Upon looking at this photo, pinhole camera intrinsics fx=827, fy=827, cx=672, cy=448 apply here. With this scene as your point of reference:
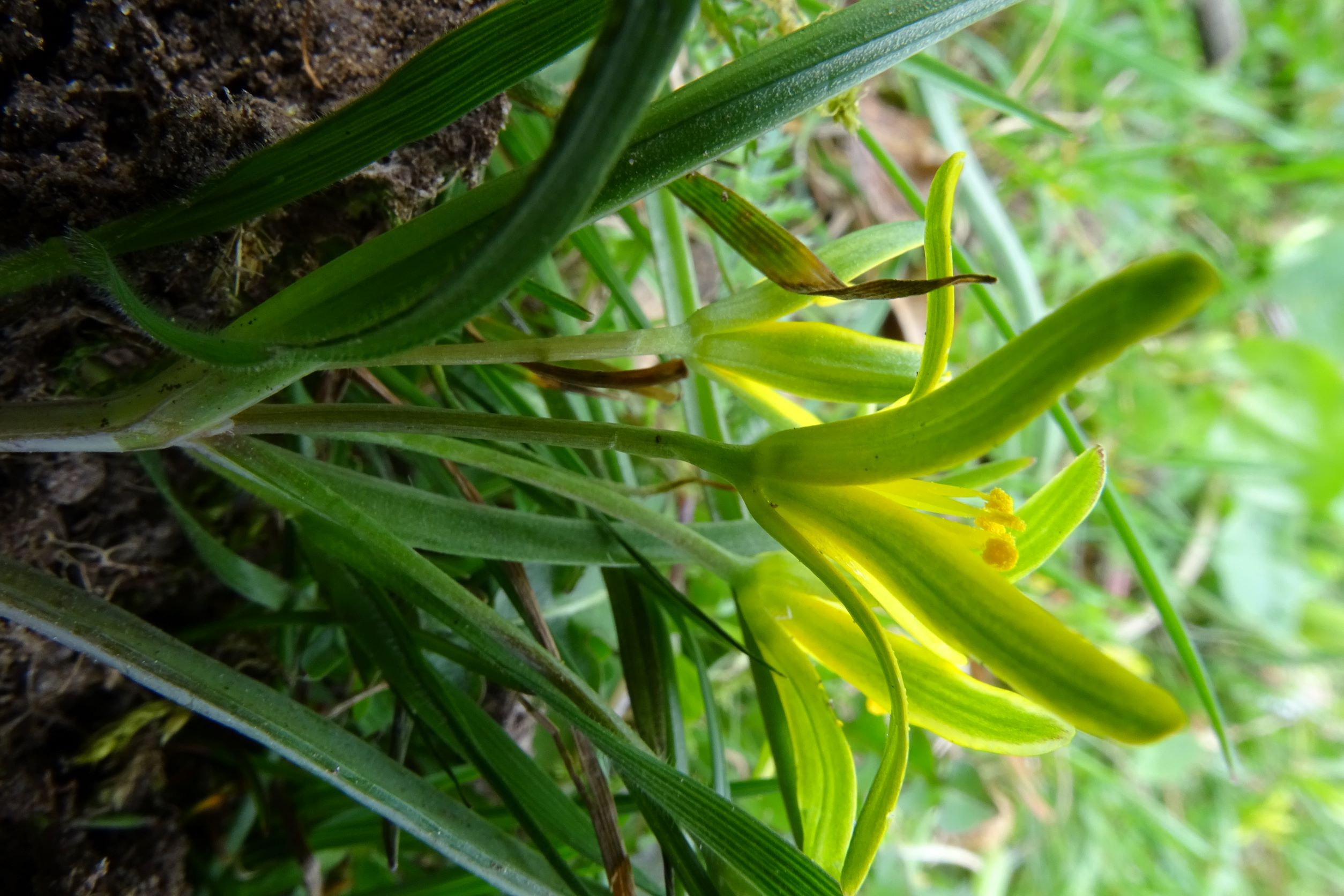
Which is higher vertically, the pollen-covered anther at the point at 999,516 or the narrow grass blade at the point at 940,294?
the narrow grass blade at the point at 940,294

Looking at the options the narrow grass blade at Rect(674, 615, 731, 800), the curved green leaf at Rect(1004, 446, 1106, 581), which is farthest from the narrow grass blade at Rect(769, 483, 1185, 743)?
the narrow grass blade at Rect(674, 615, 731, 800)

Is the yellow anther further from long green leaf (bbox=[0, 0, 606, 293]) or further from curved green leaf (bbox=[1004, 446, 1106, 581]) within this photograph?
long green leaf (bbox=[0, 0, 606, 293])

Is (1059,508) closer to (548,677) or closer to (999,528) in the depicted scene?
(999,528)

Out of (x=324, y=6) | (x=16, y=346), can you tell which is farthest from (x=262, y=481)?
(x=324, y=6)

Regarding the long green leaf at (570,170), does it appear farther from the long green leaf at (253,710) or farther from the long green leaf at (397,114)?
the long green leaf at (253,710)

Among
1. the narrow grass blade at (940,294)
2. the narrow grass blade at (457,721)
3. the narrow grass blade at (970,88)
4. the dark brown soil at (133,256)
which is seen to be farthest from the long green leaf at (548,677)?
the narrow grass blade at (970,88)

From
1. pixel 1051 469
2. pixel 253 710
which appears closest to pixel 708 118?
pixel 253 710

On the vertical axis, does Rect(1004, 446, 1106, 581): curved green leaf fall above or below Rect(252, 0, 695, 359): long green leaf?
below
